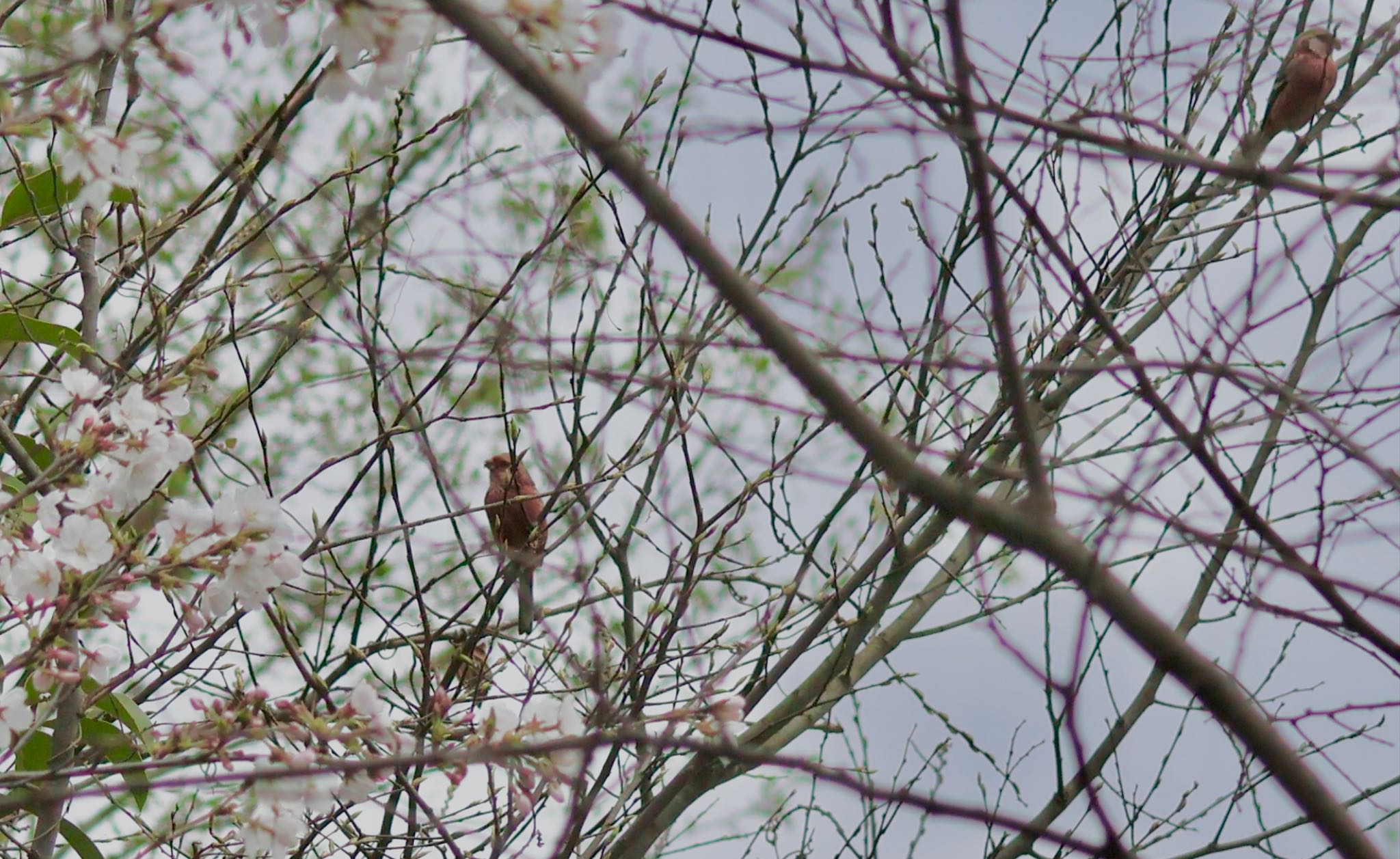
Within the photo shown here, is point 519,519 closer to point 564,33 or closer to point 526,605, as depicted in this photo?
point 526,605

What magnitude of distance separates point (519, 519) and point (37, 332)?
1387mm

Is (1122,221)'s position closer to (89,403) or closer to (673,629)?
(673,629)

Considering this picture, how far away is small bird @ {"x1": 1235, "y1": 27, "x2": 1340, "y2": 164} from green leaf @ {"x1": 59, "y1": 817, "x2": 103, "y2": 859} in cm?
288

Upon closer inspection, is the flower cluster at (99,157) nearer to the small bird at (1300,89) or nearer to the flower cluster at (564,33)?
the flower cluster at (564,33)

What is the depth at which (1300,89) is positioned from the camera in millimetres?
3268

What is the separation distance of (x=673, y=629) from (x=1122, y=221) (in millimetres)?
1220

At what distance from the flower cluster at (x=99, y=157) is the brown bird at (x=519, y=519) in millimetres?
667

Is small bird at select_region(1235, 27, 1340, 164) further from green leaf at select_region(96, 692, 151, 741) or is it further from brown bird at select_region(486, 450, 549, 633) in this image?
green leaf at select_region(96, 692, 151, 741)

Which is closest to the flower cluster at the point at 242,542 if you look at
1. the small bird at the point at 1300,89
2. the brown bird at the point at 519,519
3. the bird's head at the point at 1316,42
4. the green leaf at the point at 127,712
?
the brown bird at the point at 519,519

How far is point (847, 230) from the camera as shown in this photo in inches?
113

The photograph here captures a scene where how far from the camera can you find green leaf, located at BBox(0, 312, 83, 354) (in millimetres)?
2443

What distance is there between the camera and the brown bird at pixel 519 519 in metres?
2.41

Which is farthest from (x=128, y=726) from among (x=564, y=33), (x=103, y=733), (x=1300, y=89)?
(x=1300, y=89)

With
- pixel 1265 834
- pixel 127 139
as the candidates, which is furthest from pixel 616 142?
pixel 1265 834
